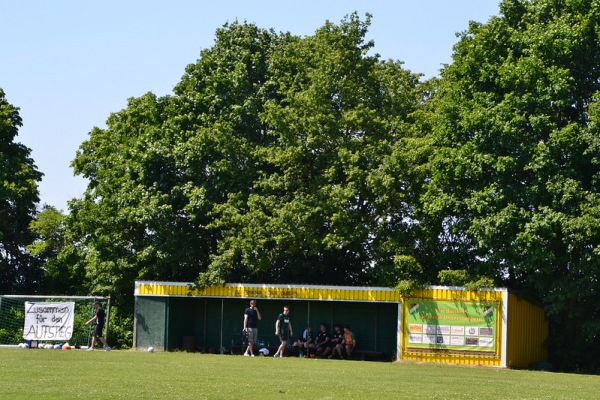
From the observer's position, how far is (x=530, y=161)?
119ft

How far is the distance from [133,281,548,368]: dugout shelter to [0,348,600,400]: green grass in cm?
1122

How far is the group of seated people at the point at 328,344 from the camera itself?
38375 mm

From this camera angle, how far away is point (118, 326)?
4684 cm

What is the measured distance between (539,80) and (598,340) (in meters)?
9.93

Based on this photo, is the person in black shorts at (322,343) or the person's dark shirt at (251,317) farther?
the person in black shorts at (322,343)

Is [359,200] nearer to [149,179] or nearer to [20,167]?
[149,179]

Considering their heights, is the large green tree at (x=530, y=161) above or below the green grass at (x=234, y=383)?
above

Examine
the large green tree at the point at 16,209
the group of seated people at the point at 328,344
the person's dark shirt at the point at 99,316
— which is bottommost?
the group of seated people at the point at 328,344

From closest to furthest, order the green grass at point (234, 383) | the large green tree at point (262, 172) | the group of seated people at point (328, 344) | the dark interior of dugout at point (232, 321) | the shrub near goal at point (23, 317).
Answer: the green grass at point (234, 383) → the group of seated people at point (328, 344) → the dark interior of dugout at point (232, 321) → the shrub near goal at point (23, 317) → the large green tree at point (262, 172)

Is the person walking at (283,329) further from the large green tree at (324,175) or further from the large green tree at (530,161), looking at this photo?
the large green tree at (530,161)

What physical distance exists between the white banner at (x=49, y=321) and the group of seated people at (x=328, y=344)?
8559 mm

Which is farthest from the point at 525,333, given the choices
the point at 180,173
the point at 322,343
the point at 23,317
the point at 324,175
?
the point at 23,317

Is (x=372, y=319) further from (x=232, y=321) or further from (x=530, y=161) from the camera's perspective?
(x=530, y=161)

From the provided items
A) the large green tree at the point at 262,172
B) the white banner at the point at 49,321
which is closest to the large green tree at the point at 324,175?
the large green tree at the point at 262,172
